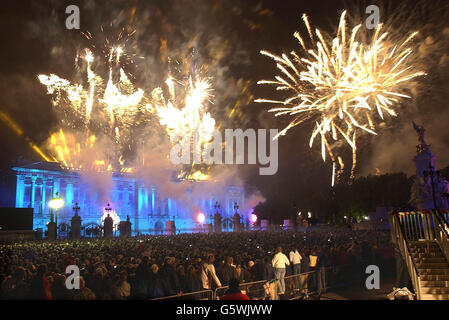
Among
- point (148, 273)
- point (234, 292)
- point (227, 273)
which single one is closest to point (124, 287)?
point (148, 273)

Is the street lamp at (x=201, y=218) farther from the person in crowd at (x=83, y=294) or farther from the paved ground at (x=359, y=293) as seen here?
the person in crowd at (x=83, y=294)

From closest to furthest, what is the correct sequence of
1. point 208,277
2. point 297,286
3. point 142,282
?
point 142,282
point 208,277
point 297,286

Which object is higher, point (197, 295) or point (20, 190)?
point (20, 190)

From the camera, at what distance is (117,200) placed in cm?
8006

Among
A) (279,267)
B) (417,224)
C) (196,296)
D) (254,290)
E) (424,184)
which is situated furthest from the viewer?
(424,184)

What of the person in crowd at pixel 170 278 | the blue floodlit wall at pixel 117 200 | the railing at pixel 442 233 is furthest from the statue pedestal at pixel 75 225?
the railing at pixel 442 233

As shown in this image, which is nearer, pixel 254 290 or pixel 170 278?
pixel 170 278

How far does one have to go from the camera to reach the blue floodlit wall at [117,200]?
235 ft

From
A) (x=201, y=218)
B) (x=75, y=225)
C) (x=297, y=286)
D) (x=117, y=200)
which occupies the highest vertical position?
(x=117, y=200)

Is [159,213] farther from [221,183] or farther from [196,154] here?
[196,154]

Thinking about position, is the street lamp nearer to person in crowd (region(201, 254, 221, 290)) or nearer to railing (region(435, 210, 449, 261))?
railing (region(435, 210, 449, 261))

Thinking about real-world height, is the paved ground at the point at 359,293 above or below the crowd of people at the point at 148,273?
below

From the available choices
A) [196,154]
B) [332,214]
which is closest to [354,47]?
[196,154]

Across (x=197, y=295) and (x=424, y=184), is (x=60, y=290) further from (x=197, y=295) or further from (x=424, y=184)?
(x=424, y=184)
